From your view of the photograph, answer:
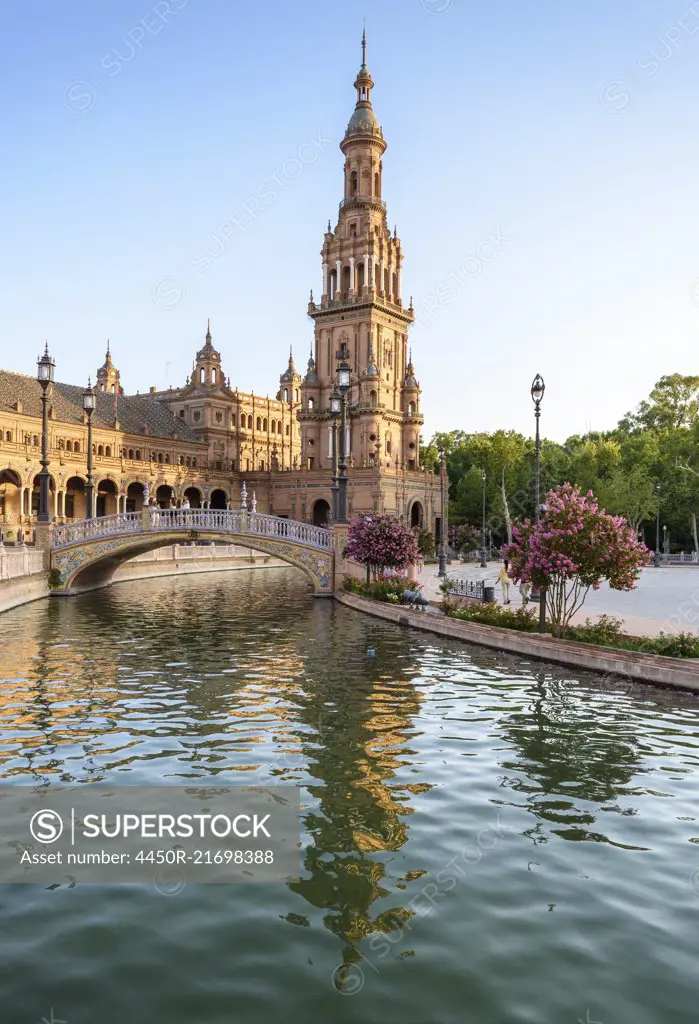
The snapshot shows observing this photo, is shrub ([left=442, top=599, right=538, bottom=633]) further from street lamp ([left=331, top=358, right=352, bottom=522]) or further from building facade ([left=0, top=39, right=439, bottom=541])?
building facade ([left=0, top=39, right=439, bottom=541])

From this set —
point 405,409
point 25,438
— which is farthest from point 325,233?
point 25,438

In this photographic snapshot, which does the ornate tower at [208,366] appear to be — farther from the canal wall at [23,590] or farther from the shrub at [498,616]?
the shrub at [498,616]

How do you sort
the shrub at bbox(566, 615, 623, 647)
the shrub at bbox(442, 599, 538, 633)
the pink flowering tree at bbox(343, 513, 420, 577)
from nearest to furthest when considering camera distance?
1. the shrub at bbox(566, 615, 623, 647)
2. the shrub at bbox(442, 599, 538, 633)
3. the pink flowering tree at bbox(343, 513, 420, 577)

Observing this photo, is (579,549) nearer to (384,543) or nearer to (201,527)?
(384,543)

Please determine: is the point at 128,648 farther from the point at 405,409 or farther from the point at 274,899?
the point at 405,409

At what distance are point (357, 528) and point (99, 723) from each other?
1923 centimetres

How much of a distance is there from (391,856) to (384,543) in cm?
2292

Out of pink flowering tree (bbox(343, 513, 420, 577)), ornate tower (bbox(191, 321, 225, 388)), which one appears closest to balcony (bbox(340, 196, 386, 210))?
ornate tower (bbox(191, 321, 225, 388))

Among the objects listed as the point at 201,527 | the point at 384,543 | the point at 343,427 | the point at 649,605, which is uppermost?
the point at 343,427

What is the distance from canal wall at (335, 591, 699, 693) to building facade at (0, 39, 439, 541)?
4982 centimetres

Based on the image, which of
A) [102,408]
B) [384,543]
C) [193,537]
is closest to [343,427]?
[384,543]

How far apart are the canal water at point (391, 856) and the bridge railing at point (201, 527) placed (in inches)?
737

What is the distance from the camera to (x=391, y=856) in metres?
8.36

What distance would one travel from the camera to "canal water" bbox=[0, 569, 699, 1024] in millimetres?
6020
